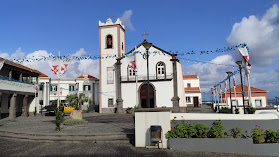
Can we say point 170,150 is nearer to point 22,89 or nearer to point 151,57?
point 22,89

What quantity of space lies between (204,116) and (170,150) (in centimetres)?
194

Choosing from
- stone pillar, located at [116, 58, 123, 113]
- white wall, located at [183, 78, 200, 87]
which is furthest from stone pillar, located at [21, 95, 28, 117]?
white wall, located at [183, 78, 200, 87]

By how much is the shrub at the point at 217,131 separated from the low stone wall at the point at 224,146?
0.18 metres

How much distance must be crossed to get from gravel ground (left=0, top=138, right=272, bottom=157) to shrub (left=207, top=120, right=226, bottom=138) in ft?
2.19

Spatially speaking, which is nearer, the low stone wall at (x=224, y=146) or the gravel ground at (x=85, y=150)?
the low stone wall at (x=224, y=146)

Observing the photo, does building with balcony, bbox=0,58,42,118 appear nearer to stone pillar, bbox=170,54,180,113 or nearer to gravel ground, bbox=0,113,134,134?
gravel ground, bbox=0,113,134,134

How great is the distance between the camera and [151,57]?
3381 cm

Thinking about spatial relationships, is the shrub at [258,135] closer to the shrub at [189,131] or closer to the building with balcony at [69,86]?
the shrub at [189,131]

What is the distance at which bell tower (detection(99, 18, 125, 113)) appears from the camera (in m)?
34.9

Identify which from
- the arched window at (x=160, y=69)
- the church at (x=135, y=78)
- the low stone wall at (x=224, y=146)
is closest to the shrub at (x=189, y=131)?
the low stone wall at (x=224, y=146)

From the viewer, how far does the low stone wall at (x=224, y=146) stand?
7.11 meters

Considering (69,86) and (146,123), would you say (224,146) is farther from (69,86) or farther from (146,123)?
(69,86)

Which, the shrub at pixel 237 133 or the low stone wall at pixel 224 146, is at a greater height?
the shrub at pixel 237 133

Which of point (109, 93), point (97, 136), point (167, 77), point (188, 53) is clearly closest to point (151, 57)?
point (167, 77)
